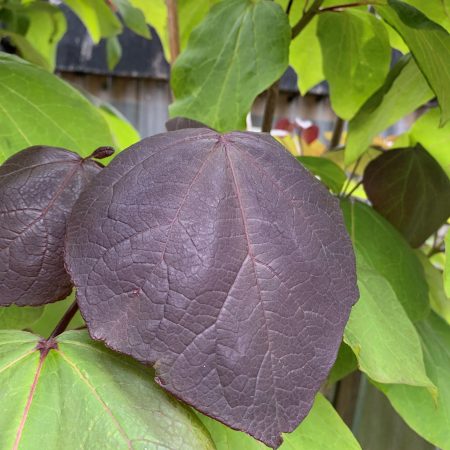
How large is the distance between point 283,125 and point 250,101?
33.7 inches

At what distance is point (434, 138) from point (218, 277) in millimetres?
433

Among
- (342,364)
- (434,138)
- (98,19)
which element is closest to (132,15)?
(98,19)

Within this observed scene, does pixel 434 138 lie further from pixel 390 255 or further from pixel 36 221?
pixel 36 221

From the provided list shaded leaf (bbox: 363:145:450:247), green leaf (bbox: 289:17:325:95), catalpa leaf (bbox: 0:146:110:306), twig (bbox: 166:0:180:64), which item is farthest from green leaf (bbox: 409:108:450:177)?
catalpa leaf (bbox: 0:146:110:306)

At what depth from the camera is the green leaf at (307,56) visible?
719 mm

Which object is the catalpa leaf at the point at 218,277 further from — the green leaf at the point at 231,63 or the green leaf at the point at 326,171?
the green leaf at the point at 326,171

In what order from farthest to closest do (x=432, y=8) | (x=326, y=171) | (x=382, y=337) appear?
1. (x=326, y=171)
2. (x=432, y=8)
3. (x=382, y=337)

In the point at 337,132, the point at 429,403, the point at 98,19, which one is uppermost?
the point at 98,19

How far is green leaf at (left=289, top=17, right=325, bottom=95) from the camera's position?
0.72 metres

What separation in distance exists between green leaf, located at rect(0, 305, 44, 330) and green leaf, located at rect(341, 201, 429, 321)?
288mm

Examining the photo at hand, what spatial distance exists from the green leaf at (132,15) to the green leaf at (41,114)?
346 mm

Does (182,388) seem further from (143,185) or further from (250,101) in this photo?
(250,101)

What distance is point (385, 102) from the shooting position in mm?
533

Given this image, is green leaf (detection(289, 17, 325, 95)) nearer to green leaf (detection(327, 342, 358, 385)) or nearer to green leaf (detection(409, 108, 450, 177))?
green leaf (detection(409, 108, 450, 177))
